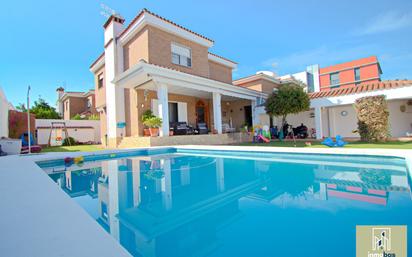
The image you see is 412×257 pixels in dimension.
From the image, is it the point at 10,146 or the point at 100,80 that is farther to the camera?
the point at 100,80

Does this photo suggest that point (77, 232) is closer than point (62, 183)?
Yes

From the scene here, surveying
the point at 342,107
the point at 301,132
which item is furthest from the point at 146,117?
the point at 342,107

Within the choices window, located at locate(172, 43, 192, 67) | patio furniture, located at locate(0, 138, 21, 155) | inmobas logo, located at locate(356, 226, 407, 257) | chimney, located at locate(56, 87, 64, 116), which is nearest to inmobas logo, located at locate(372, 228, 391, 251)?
inmobas logo, located at locate(356, 226, 407, 257)

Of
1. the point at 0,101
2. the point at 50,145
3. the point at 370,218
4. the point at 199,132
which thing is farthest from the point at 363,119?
the point at 50,145

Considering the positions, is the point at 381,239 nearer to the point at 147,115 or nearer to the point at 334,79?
the point at 147,115

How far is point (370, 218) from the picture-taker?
2.42 metres

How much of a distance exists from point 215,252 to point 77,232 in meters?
1.19

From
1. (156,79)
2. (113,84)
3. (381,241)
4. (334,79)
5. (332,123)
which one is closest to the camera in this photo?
(381,241)

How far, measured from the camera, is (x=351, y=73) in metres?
40.7

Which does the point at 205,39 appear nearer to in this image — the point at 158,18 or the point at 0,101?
the point at 158,18

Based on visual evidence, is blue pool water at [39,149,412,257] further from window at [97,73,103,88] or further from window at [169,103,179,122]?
window at [97,73,103,88]

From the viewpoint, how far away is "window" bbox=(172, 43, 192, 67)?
44.2ft

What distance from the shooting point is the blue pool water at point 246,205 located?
6.52ft

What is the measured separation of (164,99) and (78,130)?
13337mm
